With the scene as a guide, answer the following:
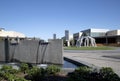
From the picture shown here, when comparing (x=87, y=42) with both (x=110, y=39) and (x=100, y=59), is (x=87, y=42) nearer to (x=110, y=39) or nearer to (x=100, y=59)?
(x=110, y=39)

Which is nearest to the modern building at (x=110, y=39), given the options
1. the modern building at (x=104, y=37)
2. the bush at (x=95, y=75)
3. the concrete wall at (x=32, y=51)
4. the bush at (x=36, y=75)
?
the modern building at (x=104, y=37)

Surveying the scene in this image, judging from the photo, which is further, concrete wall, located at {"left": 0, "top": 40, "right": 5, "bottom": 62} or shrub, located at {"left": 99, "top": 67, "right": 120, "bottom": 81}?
concrete wall, located at {"left": 0, "top": 40, "right": 5, "bottom": 62}

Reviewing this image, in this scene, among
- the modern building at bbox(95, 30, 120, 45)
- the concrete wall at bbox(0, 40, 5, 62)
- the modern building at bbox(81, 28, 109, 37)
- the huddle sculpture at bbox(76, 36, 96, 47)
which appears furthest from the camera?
the modern building at bbox(81, 28, 109, 37)

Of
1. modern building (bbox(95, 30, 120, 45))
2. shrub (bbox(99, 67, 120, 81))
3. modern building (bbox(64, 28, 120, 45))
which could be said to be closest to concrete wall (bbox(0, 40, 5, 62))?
shrub (bbox(99, 67, 120, 81))

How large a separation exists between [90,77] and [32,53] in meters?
8.03

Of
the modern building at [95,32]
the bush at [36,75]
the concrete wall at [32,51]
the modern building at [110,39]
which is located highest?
the modern building at [95,32]

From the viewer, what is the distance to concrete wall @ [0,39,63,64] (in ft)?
44.8

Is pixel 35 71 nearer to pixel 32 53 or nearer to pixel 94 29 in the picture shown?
pixel 32 53

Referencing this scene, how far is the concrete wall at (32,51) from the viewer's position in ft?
44.8

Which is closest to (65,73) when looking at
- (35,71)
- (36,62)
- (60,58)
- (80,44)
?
(35,71)

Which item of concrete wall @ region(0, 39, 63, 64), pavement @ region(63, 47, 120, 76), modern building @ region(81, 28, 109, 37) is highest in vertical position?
modern building @ region(81, 28, 109, 37)

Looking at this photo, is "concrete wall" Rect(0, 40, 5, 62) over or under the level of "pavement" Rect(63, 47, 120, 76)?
over

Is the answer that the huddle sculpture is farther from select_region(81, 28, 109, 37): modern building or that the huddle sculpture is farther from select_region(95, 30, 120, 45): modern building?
select_region(81, 28, 109, 37): modern building

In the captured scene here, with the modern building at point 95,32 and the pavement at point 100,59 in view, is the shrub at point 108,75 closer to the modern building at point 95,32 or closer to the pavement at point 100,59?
the pavement at point 100,59
